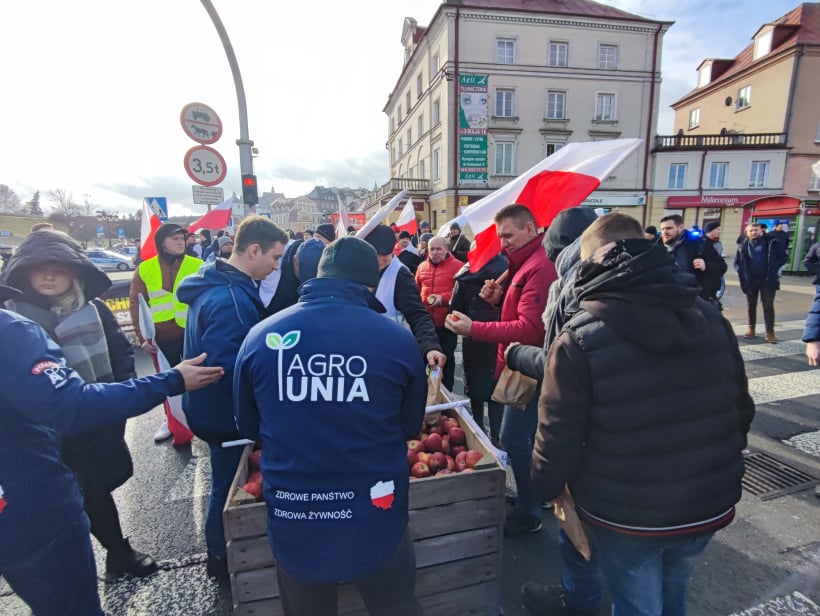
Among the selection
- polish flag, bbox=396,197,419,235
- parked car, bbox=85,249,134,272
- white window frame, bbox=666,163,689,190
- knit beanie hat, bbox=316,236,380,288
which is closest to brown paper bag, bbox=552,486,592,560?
knit beanie hat, bbox=316,236,380,288

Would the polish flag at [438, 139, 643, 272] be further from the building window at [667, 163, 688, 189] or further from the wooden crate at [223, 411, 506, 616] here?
the building window at [667, 163, 688, 189]

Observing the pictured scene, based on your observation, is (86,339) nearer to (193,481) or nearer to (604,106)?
(193,481)

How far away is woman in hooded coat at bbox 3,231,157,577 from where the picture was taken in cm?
216

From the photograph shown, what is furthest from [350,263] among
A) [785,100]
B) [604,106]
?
[785,100]

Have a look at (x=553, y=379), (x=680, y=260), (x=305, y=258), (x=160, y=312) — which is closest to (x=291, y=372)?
(x=553, y=379)

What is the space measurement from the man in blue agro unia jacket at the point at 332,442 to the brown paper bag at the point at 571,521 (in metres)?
0.72

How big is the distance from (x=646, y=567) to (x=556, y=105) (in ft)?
97.8

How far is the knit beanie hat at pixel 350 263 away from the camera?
1.56m

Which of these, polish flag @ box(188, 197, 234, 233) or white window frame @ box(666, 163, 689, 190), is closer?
polish flag @ box(188, 197, 234, 233)

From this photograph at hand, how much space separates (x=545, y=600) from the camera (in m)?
2.29

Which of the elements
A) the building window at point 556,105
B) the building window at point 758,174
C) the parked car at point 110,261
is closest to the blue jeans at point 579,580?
the building window at point 556,105

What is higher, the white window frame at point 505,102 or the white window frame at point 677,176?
the white window frame at point 505,102

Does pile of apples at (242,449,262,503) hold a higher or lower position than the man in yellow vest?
lower

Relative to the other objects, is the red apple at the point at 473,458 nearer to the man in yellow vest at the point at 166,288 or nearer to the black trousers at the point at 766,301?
the man in yellow vest at the point at 166,288
